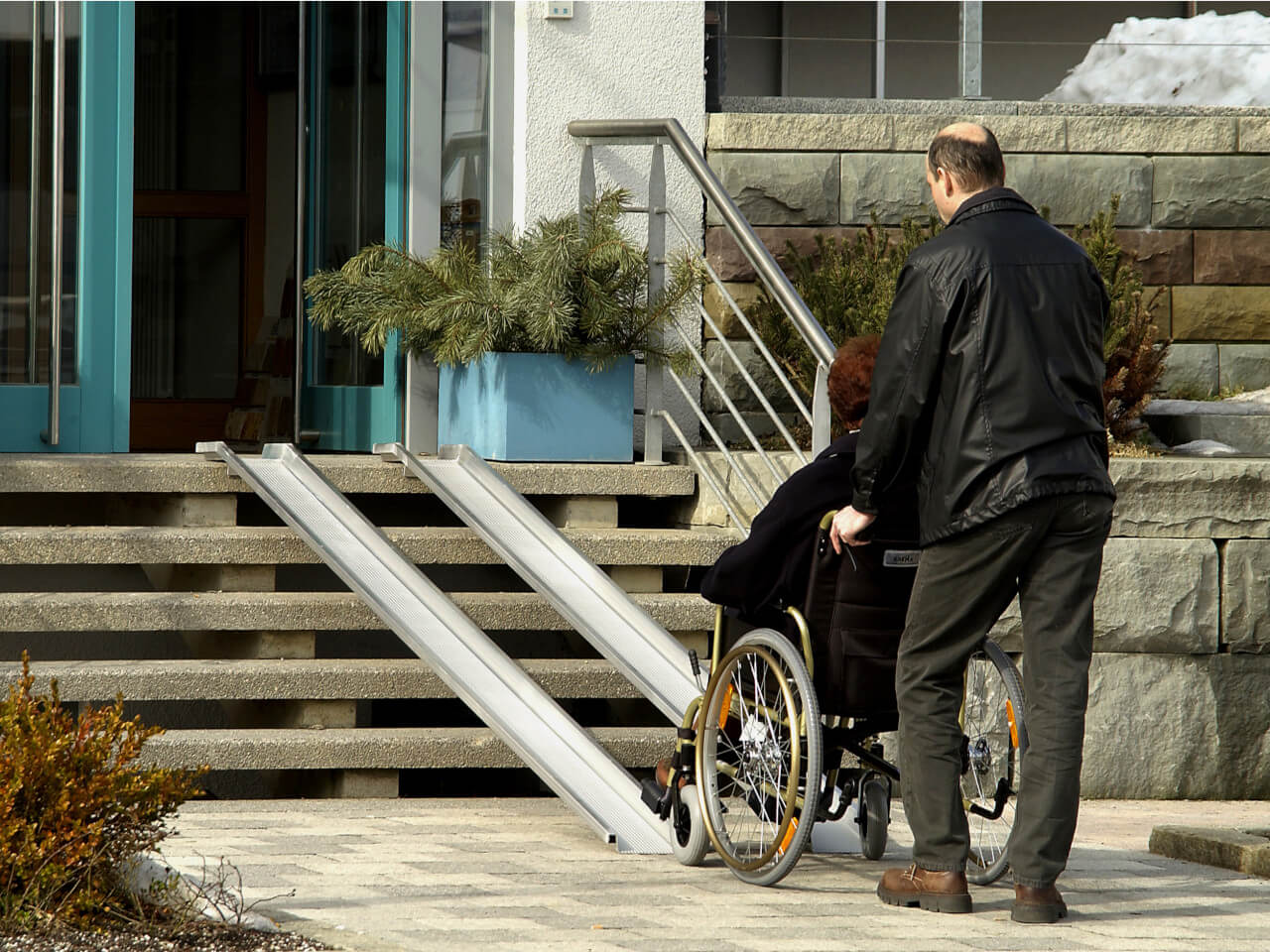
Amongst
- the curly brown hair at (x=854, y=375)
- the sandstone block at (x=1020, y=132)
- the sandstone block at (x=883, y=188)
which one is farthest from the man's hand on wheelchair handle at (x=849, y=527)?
the sandstone block at (x=1020, y=132)

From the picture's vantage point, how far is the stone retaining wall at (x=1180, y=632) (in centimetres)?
588

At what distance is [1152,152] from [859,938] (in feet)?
16.4

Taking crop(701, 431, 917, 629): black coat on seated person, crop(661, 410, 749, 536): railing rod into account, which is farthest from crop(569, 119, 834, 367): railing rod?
crop(701, 431, 917, 629): black coat on seated person

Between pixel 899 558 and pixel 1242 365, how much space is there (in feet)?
13.9

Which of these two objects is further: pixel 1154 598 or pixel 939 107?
pixel 939 107

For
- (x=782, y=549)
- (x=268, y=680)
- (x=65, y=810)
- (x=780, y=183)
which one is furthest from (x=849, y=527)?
(x=780, y=183)

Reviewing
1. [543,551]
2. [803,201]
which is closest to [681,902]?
[543,551]

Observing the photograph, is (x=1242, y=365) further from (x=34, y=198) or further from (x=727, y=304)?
(x=34, y=198)

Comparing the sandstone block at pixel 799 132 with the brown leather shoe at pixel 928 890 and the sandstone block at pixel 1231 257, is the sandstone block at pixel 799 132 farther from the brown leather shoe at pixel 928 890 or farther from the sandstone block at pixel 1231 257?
the brown leather shoe at pixel 928 890

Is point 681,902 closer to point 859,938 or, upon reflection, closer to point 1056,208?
point 859,938

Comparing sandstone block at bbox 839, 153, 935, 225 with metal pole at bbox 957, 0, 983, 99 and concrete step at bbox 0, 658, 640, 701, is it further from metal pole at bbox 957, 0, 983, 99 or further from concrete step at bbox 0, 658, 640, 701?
concrete step at bbox 0, 658, 640, 701

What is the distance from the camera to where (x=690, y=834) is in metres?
4.26

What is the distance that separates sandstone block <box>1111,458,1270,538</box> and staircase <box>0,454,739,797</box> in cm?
135

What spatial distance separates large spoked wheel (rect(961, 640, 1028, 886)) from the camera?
392cm
